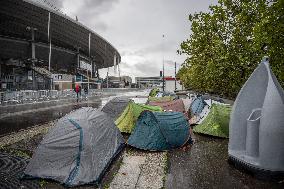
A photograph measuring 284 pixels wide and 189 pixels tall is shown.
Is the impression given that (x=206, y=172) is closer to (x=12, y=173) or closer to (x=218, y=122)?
(x=218, y=122)

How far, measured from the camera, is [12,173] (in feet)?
28.4

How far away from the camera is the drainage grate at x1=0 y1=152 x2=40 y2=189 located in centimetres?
779

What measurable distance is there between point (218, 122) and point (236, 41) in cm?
518

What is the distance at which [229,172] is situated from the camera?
902 cm

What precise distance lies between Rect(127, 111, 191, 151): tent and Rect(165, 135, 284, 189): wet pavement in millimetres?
476

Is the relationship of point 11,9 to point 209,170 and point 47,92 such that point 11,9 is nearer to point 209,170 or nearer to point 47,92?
point 47,92

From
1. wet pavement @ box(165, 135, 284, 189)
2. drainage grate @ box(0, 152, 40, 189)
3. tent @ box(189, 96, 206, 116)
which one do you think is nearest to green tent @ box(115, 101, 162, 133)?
wet pavement @ box(165, 135, 284, 189)

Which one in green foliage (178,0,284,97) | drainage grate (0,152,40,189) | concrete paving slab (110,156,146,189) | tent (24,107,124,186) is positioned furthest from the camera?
green foliage (178,0,284,97)

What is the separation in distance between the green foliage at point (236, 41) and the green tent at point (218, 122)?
206 centimetres

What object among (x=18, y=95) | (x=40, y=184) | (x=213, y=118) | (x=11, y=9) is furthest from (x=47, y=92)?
(x=40, y=184)

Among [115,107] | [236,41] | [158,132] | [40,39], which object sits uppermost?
[40,39]

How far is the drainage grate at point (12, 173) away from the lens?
25.6ft

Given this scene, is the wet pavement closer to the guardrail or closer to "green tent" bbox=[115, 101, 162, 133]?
"green tent" bbox=[115, 101, 162, 133]

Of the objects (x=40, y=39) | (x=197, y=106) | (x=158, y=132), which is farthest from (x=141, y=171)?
(x=40, y=39)
